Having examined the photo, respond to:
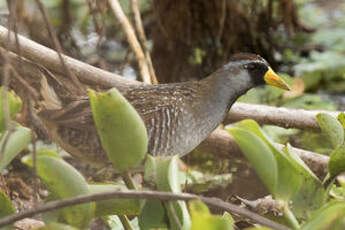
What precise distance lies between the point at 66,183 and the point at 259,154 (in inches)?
17.7

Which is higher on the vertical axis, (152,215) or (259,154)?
(259,154)

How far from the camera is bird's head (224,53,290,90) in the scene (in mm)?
2623

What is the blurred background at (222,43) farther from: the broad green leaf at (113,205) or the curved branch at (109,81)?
the broad green leaf at (113,205)

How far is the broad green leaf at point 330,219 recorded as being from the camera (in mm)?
1431

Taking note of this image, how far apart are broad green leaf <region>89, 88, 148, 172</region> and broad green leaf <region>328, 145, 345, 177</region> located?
1.65ft

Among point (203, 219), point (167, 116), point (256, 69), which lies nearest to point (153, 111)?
point (167, 116)

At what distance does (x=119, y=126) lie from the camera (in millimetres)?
1572

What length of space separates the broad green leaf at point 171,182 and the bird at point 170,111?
715mm

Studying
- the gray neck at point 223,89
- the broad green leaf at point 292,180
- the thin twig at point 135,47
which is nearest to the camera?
the broad green leaf at point 292,180

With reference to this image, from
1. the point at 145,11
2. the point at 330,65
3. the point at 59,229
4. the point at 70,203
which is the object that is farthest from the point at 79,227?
the point at 145,11

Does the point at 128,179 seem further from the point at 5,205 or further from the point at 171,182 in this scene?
the point at 5,205

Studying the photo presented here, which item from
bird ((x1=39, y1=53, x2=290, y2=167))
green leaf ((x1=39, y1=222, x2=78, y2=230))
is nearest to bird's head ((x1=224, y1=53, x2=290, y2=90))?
bird ((x1=39, y1=53, x2=290, y2=167))

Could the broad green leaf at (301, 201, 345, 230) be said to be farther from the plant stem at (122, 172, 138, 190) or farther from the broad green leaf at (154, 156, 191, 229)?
the plant stem at (122, 172, 138, 190)

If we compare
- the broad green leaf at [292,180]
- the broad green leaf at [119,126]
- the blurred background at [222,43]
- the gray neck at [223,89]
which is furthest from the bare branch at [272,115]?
the broad green leaf at [119,126]
